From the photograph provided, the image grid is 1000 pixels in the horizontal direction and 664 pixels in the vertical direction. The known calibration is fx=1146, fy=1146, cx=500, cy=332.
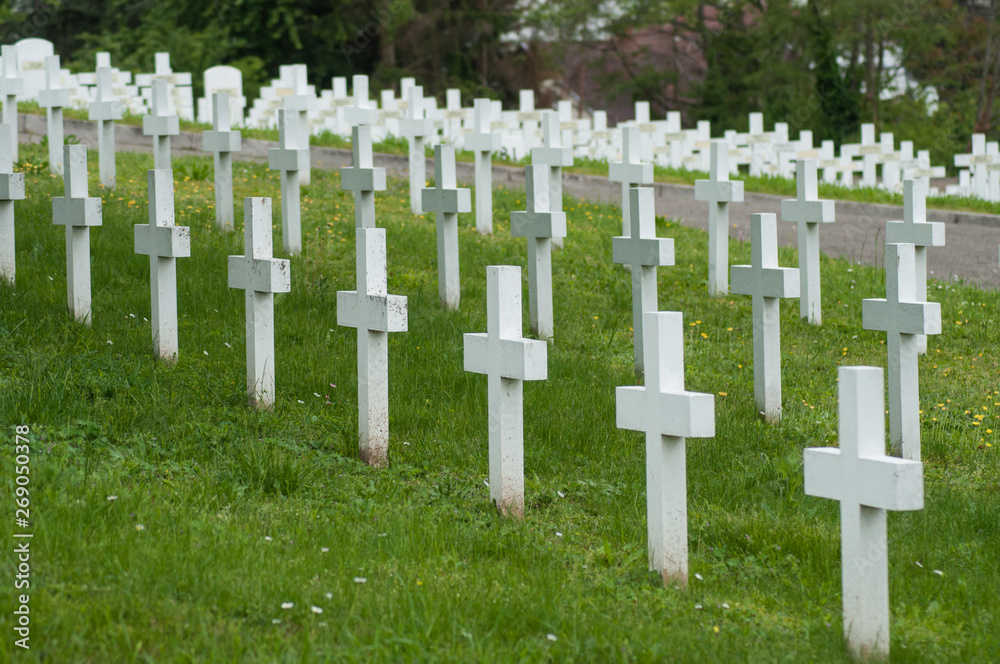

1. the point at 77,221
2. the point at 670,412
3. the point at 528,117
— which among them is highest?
the point at 528,117

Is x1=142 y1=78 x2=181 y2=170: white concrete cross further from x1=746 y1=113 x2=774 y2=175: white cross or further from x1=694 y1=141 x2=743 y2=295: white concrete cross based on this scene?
x1=746 y1=113 x2=774 y2=175: white cross

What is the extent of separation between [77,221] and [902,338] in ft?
16.9

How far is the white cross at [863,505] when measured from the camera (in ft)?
12.2

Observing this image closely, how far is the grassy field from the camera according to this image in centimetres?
366

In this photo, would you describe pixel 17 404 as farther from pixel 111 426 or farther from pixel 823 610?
pixel 823 610

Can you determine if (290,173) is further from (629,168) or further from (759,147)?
(759,147)

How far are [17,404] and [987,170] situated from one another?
16.7 metres

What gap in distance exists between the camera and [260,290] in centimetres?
625

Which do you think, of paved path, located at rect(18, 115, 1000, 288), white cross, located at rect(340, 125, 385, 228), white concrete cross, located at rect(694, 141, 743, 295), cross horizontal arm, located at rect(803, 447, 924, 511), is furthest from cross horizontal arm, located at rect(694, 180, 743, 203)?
cross horizontal arm, located at rect(803, 447, 924, 511)

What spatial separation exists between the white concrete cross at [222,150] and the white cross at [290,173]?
655 mm

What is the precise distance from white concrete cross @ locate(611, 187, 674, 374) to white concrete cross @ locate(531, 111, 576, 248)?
118 cm

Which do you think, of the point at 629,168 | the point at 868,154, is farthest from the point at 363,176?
the point at 868,154

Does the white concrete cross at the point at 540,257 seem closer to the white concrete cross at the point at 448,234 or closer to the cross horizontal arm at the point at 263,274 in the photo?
the white concrete cross at the point at 448,234

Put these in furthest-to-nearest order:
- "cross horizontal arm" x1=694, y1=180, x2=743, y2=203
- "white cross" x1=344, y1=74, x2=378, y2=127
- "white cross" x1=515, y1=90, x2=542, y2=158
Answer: "white cross" x1=515, y1=90, x2=542, y2=158 < "white cross" x1=344, y1=74, x2=378, y2=127 < "cross horizontal arm" x1=694, y1=180, x2=743, y2=203
